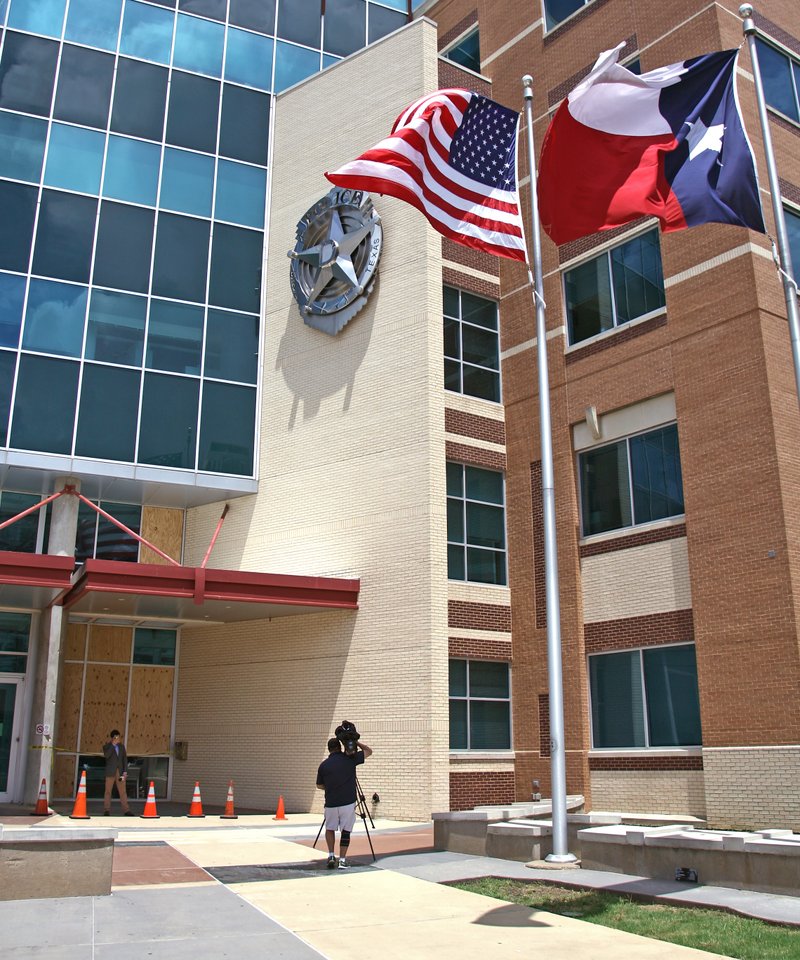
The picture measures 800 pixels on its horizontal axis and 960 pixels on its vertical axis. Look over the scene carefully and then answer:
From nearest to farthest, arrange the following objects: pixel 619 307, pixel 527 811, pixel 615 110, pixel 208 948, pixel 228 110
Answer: pixel 208 948
pixel 615 110
pixel 527 811
pixel 619 307
pixel 228 110

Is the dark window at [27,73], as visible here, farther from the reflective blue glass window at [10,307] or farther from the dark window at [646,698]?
the dark window at [646,698]

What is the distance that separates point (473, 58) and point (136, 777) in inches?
902

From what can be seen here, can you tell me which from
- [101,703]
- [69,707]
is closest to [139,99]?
[101,703]

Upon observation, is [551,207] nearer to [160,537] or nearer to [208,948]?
[208,948]

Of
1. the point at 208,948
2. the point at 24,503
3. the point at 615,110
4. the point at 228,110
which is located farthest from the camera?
the point at 228,110

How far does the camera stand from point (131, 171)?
26.6 m

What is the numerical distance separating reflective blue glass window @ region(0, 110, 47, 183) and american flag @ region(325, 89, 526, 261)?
1537 centimetres

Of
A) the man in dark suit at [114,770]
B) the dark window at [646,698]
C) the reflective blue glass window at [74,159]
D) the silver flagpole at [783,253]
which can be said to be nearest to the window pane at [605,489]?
the dark window at [646,698]

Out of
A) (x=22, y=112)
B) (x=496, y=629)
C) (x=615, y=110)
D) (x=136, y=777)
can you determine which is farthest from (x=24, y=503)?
(x=615, y=110)

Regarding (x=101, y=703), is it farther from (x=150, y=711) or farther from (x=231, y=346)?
(x=231, y=346)

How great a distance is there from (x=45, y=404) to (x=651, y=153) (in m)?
16.8

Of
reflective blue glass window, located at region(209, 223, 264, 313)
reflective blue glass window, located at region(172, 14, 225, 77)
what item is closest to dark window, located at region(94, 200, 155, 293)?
reflective blue glass window, located at region(209, 223, 264, 313)

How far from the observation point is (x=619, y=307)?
21672 mm

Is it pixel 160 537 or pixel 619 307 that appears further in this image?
pixel 160 537
